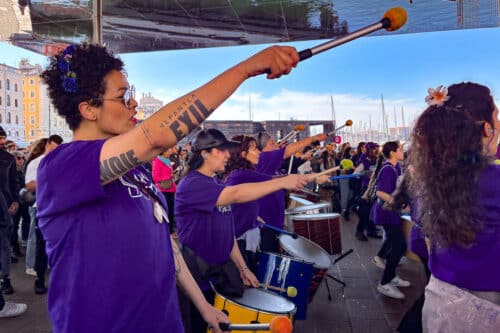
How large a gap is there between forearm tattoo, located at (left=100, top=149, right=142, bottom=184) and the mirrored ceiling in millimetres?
5469

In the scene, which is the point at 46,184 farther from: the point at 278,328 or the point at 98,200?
the point at 278,328

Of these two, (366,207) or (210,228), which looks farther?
(366,207)

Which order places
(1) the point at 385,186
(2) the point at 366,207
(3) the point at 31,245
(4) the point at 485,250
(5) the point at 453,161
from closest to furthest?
(4) the point at 485,250 < (5) the point at 453,161 < (1) the point at 385,186 < (3) the point at 31,245 < (2) the point at 366,207

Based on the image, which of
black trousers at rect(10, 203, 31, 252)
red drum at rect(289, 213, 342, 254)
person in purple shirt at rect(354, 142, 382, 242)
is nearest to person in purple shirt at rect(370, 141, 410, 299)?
red drum at rect(289, 213, 342, 254)

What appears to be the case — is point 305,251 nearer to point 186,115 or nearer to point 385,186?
point 385,186

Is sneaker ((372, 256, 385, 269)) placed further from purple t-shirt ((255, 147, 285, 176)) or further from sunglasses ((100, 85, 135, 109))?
sunglasses ((100, 85, 135, 109))

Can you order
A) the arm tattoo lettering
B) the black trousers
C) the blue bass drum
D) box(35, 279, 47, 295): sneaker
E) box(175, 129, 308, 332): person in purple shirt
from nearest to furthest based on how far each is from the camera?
the arm tattoo lettering, box(175, 129, 308, 332): person in purple shirt, the blue bass drum, box(35, 279, 47, 295): sneaker, the black trousers

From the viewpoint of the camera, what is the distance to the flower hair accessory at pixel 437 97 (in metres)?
2.03

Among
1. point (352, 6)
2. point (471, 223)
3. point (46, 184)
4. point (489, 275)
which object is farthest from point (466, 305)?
point (352, 6)

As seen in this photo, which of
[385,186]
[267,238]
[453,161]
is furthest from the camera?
[385,186]

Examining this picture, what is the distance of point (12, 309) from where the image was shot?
185 inches

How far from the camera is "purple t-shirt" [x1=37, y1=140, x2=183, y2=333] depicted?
1.30 meters

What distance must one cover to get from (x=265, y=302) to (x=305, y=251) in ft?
A: 5.30

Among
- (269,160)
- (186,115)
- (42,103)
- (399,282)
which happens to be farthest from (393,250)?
(42,103)
